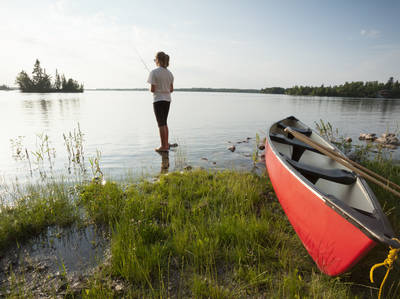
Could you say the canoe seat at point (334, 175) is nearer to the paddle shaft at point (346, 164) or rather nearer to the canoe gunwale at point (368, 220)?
the paddle shaft at point (346, 164)

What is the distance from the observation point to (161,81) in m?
6.82

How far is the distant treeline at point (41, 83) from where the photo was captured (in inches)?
3310

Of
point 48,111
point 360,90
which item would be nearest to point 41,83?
point 48,111

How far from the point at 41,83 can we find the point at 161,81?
108637mm

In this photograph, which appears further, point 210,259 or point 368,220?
point 210,259

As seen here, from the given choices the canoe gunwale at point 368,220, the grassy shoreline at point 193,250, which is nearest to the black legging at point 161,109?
the grassy shoreline at point 193,250

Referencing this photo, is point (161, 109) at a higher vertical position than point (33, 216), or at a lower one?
higher

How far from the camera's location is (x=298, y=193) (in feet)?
9.88

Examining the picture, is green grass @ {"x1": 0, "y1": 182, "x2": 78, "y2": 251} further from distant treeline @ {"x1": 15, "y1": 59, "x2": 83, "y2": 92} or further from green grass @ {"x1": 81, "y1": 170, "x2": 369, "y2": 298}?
distant treeline @ {"x1": 15, "y1": 59, "x2": 83, "y2": 92}

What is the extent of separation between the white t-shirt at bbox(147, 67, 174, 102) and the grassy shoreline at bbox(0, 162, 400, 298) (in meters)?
3.77

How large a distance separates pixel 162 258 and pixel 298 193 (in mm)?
2126

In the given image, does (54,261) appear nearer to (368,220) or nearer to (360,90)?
(368,220)

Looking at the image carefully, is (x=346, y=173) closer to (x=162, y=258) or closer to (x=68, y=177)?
(x=162, y=258)

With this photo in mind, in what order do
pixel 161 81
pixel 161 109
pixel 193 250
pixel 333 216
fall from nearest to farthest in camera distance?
pixel 333 216 → pixel 193 250 → pixel 161 81 → pixel 161 109
